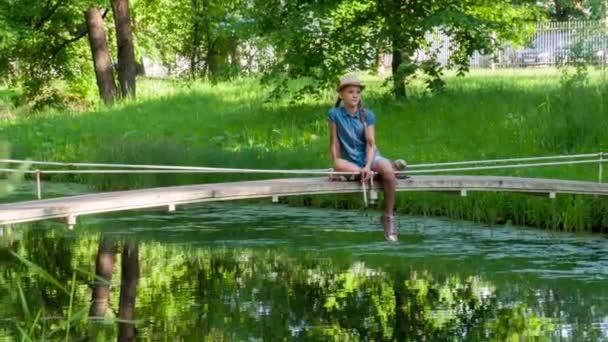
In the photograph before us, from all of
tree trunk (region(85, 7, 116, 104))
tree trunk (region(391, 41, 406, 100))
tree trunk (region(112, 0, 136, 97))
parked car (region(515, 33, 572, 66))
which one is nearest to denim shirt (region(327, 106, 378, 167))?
tree trunk (region(391, 41, 406, 100))

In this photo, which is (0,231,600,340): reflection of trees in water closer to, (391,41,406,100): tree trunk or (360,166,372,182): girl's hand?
(360,166,372,182): girl's hand

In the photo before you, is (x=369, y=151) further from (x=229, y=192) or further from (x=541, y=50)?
(x=541, y=50)

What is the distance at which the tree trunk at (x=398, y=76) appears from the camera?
56.9 feet

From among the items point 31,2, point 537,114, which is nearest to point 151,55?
point 31,2

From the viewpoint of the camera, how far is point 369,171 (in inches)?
363

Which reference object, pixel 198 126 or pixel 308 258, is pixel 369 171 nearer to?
pixel 308 258

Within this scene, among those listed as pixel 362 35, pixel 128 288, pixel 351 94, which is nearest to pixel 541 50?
pixel 362 35

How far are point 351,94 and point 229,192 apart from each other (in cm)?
113

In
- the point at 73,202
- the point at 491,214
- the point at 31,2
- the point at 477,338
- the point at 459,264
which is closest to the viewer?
the point at 477,338

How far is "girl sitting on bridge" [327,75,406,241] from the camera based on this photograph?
923 cm

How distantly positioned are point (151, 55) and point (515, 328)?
1105 inches

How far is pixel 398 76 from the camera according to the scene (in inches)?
682

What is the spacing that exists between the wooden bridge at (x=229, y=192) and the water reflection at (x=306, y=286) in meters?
0.52

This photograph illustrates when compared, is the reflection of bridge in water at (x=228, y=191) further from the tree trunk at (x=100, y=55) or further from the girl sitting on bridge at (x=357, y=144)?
the tree trunk at (x=100, y=55)
